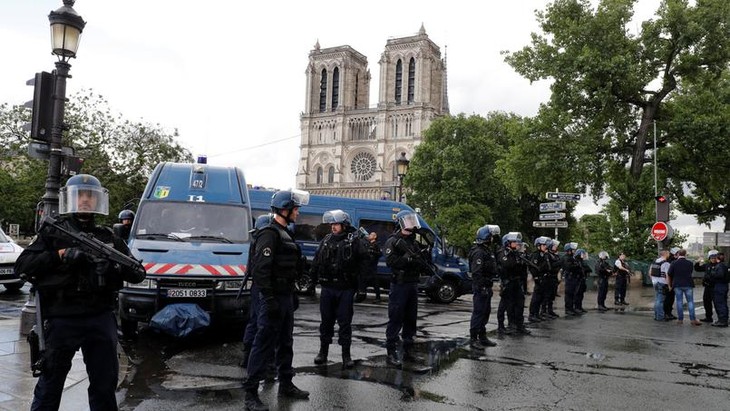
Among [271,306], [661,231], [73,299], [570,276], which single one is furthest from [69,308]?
[661,231]

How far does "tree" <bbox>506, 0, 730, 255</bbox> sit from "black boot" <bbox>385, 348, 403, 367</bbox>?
16320 mm

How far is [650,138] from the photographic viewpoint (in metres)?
21.9

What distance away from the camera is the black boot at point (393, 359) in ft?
23.1

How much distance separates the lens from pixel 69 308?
3.71 metres

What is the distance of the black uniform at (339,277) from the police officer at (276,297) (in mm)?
1175

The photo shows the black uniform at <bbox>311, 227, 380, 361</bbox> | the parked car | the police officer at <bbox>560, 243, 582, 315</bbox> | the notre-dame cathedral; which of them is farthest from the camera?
the notre-dame cathedral

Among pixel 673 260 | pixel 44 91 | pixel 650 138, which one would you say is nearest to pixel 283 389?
pixel 44 91

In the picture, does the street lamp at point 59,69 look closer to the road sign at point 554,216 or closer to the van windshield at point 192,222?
the van windshield at point 192,222

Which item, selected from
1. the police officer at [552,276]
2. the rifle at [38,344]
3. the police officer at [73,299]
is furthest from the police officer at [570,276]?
the rifle at [38,344]

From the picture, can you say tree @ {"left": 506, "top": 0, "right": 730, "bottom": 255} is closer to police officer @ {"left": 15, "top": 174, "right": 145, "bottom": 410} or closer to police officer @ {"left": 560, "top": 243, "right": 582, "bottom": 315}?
police officer @ {"left": 560, "top": 243, "right": 582, "bottom": 315}

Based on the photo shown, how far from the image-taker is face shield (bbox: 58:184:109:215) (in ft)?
12.7

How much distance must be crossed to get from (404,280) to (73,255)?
15.0 feet

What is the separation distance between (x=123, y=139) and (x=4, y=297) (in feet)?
38.6

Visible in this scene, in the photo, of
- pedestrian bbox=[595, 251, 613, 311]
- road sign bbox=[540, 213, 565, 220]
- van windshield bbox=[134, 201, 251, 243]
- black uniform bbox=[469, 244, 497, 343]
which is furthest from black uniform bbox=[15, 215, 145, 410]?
road sign bbox=[540, 213, 565, 220]
